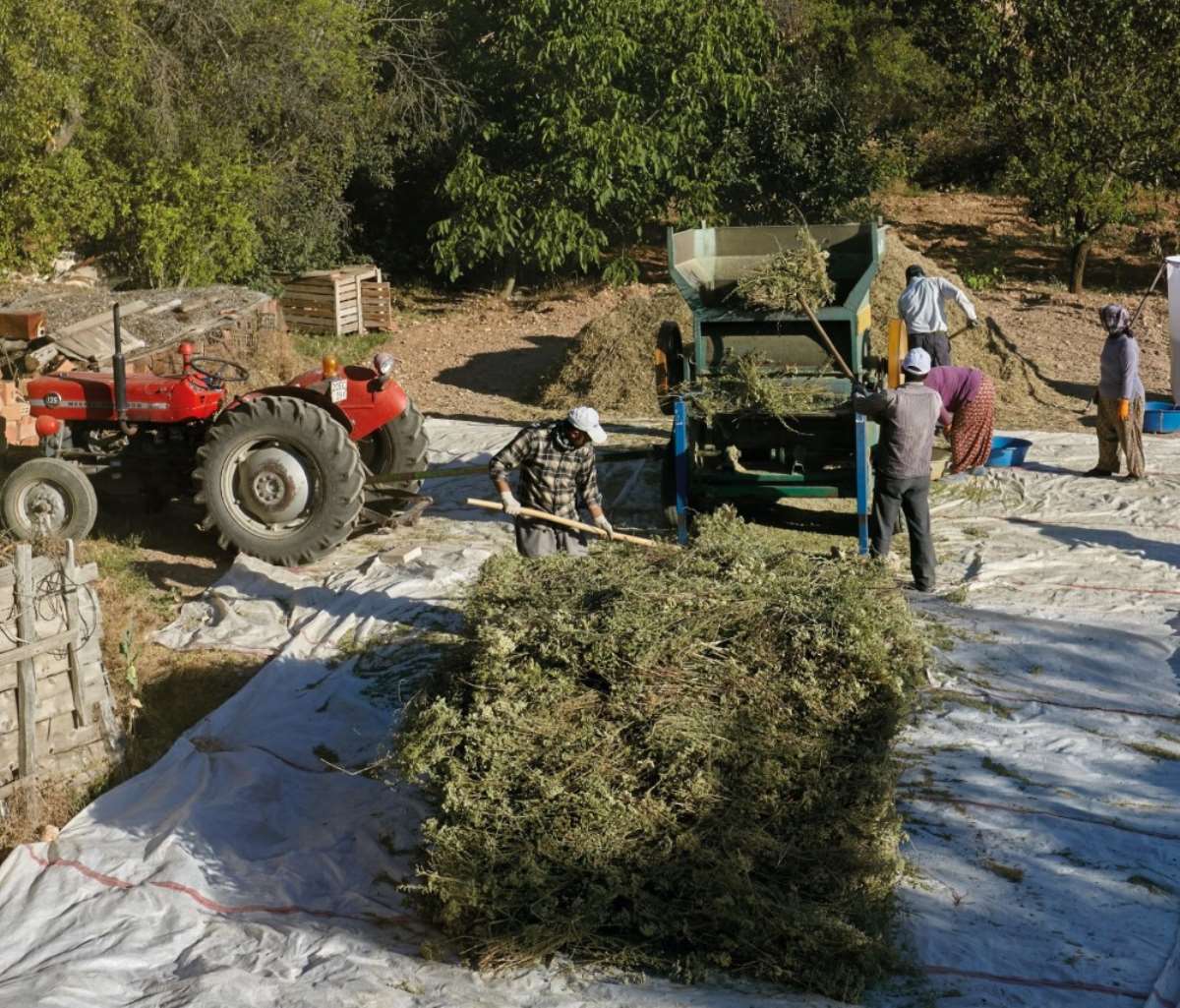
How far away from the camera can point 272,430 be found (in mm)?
9211

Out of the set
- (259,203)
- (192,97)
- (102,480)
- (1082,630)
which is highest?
(192,97)

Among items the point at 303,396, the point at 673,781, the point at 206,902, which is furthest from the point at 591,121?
the point at 673,781

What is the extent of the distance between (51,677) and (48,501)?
10.3 feet

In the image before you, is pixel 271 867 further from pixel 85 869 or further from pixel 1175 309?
pixel 1175 309

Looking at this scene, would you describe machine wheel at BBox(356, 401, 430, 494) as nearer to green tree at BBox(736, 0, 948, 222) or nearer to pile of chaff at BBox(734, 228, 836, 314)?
pile of chaff at BBox(734, 228, 836, 314)

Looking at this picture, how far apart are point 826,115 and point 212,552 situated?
13697 millimetres

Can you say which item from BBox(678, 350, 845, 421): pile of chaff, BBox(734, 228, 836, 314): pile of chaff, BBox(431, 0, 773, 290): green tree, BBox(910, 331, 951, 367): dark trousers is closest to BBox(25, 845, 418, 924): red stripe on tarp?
BBox(678, 350, 845, 421): pile of chaff

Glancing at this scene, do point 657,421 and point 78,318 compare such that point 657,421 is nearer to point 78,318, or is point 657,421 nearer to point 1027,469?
point 1027,469

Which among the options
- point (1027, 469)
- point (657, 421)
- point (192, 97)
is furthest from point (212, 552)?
point (192, 97)

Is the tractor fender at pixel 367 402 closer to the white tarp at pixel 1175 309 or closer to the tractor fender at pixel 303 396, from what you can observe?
the tractor fender at pixel 303 396

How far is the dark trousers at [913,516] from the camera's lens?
29.1 ft

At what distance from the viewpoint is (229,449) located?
30.4 ft

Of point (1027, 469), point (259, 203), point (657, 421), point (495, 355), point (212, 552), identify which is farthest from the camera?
point (259, 203)

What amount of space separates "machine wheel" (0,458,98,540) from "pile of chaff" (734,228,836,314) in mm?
4683
